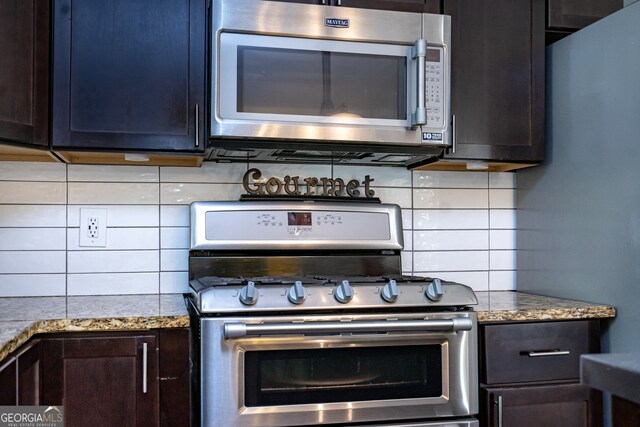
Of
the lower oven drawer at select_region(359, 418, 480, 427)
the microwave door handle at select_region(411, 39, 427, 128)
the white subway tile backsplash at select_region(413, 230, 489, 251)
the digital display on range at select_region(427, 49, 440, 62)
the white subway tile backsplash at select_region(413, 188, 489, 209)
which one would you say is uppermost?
the digital display on range at select_region(427, 49, 440, 62)

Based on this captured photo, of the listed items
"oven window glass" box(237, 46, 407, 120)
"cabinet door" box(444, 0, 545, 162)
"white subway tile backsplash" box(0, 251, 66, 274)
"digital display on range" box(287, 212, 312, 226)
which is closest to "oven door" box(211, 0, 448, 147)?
"oven window glass" box(237, 46, 407, 120)

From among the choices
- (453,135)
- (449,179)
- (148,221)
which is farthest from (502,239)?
(148,221)

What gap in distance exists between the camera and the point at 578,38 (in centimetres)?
200

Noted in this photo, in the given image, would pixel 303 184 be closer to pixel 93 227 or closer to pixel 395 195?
pixel 395 195

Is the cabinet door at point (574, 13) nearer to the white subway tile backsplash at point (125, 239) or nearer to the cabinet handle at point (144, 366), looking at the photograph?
the white subway tile backsplash at point (125, 239)

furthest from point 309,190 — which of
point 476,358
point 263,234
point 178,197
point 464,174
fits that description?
point 476,358

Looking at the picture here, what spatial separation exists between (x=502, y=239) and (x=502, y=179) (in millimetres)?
245

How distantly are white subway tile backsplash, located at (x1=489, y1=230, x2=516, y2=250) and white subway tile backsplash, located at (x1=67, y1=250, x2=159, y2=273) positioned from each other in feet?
4.32

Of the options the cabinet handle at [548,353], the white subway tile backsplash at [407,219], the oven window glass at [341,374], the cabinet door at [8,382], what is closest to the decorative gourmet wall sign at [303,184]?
the white subway tile backsplash at [407,219]

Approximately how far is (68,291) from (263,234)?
0.71 metres

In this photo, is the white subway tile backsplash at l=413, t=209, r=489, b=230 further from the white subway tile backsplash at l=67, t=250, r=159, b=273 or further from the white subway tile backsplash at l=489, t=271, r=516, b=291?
the white subway tile backsplash at l=67, t=250, r=159, b=273

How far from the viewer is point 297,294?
159cm

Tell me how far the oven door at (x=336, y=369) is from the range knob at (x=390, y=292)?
58 millimetres

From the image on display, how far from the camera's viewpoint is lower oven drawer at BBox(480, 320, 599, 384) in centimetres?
175
